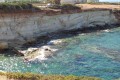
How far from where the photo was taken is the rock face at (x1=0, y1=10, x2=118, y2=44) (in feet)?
134

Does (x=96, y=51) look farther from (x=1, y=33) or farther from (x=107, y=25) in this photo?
(x=107, y=25)

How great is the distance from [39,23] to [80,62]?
16.8 m

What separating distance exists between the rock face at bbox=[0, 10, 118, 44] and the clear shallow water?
19.5ft

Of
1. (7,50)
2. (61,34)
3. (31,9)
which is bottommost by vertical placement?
(61,34)

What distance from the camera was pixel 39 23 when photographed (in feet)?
151

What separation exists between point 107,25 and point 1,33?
2381 centimetres

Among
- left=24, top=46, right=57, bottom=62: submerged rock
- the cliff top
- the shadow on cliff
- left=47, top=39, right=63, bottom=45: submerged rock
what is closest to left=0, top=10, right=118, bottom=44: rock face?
the cliff top

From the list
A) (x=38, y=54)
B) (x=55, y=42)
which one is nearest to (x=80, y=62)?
(x=38, y=54)

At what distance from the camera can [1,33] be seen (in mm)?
39812

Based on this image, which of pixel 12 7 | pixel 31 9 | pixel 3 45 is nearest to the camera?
pixel 3 45

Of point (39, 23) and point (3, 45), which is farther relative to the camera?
point (39, 23)

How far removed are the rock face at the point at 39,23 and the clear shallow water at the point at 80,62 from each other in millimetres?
5951

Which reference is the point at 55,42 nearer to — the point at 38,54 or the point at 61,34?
the point at 61,34

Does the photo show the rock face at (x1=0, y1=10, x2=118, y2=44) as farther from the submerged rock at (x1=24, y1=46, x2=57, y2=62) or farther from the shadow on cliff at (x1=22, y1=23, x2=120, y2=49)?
the submerged rock at (x1=24, y1=46, x2=57, y2=62)
